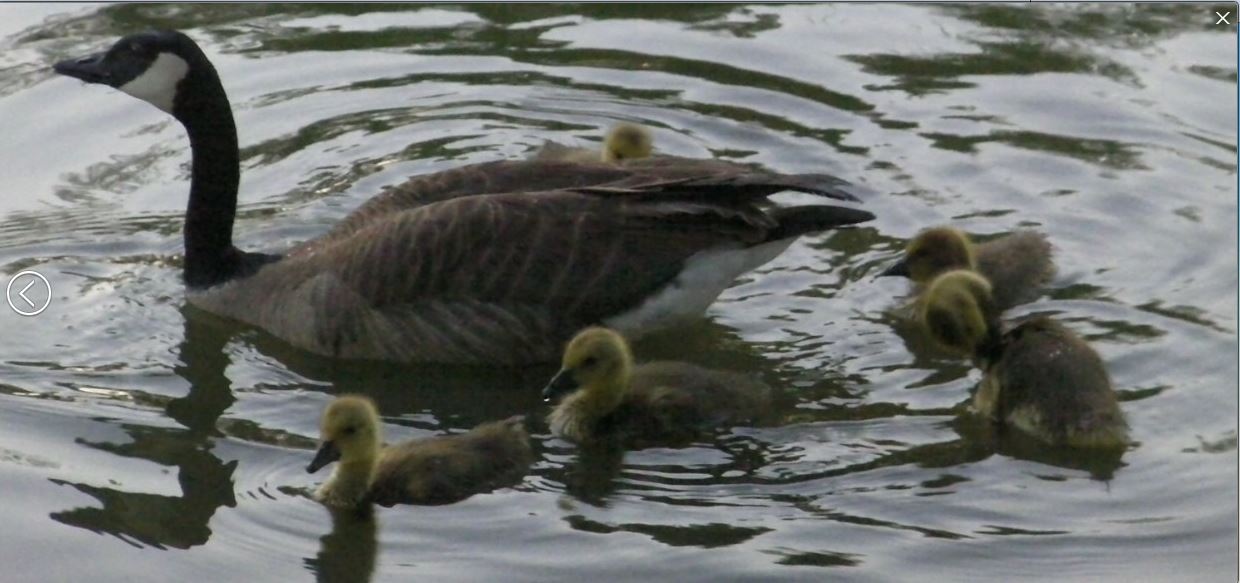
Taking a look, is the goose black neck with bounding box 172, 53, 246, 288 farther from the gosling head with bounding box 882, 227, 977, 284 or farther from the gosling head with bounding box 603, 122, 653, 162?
the gosling head with bounding box 882, 227, 977, 284

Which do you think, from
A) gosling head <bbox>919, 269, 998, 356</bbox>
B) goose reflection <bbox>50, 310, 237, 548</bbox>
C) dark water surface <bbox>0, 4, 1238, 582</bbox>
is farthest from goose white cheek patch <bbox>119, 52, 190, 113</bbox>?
gosling head <bbox>919, 269, 998, 356</bbox>

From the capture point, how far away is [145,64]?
30.0 ft

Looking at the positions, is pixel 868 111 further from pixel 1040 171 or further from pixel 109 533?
pixel 109 533

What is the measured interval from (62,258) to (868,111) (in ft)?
14.3

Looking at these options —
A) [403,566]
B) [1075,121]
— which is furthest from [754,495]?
[1075,121]

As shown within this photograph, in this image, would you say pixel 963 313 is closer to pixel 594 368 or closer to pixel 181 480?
pixel 594 368

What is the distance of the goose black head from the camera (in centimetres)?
910

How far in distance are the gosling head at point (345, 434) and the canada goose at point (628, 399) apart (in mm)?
841

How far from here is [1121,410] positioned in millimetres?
7781

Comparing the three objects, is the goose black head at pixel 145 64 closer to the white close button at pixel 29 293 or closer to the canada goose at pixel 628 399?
the white close button at pixel 29 293

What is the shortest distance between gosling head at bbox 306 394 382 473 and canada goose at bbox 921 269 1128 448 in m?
2.41

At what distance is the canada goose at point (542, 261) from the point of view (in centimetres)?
847

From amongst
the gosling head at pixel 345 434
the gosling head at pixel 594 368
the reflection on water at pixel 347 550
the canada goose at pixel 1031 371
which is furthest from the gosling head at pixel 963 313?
the reflection on water at pixel 347 550

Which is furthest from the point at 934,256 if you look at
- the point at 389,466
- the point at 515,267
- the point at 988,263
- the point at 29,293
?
the point at 29,293
